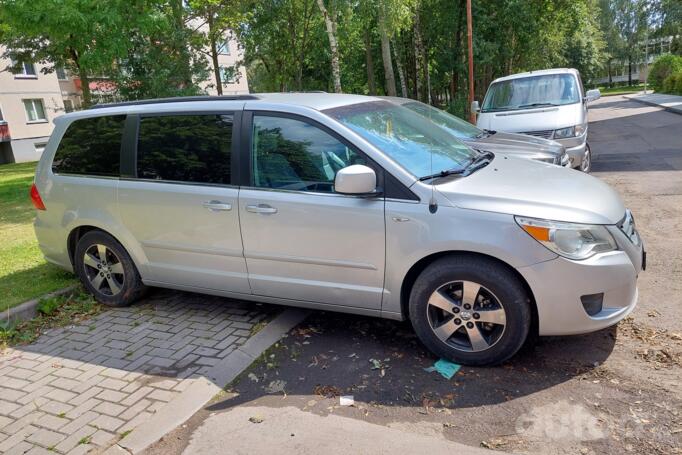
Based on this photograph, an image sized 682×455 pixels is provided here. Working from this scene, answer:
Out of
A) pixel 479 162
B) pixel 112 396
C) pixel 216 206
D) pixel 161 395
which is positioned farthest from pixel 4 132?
pixel 479 162

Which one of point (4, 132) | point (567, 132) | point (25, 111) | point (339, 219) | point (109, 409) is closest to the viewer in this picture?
point (109, 409)

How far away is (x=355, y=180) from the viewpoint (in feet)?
11.3

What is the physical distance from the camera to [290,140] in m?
3.97

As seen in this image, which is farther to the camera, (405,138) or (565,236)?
(405,138)

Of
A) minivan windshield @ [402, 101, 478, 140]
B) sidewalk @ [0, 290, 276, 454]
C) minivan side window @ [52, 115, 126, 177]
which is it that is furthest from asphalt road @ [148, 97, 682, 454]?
minivan windshield @ [402, 101, 478, 140]

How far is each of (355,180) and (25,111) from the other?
35.4 meters

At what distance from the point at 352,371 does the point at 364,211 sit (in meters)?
1.11

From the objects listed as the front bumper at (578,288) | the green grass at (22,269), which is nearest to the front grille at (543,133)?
the front bumper at (578,288)

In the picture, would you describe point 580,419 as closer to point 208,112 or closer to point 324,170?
point 324,170

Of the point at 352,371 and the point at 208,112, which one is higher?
the point at 208,112

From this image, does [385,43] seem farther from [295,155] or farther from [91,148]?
[295,155]

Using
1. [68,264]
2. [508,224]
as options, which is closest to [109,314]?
[68,264]

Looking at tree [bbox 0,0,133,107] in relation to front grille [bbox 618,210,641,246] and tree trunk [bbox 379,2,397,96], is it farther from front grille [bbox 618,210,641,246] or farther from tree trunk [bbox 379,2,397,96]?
front grille [bbox 618,210,641,246]

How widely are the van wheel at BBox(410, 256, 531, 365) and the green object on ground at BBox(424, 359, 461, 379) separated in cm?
5
